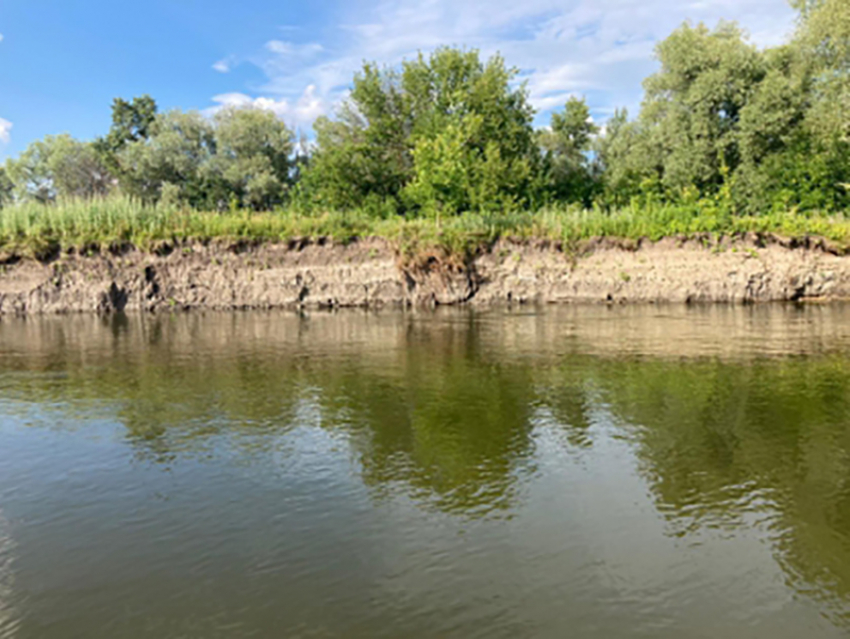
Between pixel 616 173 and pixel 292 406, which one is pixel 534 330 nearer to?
pixel 292 406

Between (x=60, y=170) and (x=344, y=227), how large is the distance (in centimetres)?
5857

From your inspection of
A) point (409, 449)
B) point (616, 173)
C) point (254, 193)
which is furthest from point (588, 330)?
point (254, 193)

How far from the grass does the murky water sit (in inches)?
652

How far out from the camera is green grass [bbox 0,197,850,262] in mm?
29484

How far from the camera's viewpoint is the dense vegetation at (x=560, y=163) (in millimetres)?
30641

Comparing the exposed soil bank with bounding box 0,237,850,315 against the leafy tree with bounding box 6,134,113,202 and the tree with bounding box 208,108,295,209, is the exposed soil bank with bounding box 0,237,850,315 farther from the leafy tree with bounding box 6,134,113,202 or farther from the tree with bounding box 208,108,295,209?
the leafy tree with bounding box 6,134,113,202

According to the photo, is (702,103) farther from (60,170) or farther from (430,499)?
(60,170)

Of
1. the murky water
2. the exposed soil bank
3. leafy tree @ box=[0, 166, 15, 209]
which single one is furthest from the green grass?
leafy tree @ box=[0, 166, 15, 209]

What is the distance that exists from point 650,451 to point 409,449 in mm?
2953

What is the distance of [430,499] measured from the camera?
22.1ft

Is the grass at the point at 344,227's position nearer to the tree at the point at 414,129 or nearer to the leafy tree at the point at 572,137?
the tree at the point at 414,129

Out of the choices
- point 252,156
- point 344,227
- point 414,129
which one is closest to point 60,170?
point 252,156

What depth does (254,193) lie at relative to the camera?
61.7m

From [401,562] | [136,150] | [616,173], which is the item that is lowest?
[401,562]
